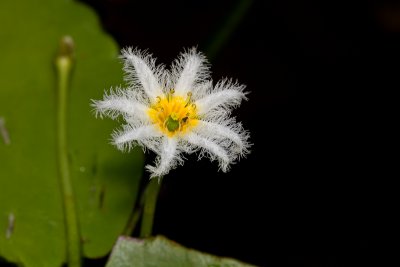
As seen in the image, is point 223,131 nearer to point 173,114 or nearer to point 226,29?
point 173,114

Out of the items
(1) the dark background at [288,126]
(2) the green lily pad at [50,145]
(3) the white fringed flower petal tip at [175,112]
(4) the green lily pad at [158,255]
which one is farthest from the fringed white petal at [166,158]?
(1) the dark background at [288,126]

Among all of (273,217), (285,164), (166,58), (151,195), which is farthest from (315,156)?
(151,195)

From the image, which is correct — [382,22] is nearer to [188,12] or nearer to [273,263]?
[188,12]

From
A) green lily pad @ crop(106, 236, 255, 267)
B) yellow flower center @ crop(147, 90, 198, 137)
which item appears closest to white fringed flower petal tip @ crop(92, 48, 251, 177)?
yellow flower center @ crop(147, 90, 198, 137)

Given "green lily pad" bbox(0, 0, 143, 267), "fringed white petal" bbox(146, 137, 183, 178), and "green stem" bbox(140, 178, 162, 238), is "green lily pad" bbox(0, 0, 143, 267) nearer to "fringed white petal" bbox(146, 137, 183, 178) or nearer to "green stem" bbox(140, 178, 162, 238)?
"green stem" bbox(140, 178, 162, 238)

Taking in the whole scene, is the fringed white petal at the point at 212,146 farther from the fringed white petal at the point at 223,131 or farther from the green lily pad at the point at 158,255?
the green lily pad at the point at 158,255
